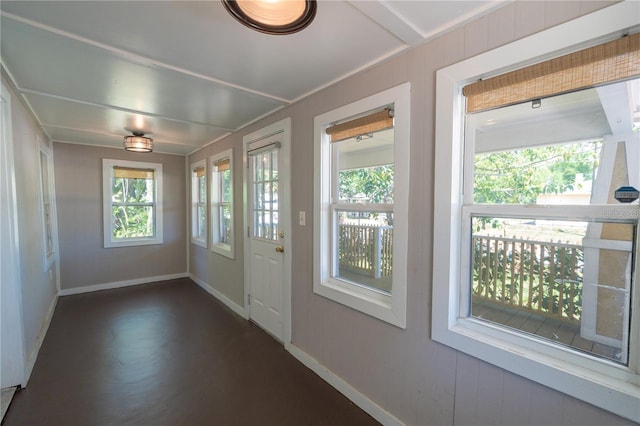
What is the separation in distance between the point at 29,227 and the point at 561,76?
4057mm

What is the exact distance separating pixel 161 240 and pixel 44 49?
151 inches

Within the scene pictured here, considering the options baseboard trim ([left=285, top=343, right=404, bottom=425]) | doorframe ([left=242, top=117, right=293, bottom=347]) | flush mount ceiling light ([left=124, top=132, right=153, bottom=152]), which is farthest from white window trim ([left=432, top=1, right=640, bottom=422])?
flush mount ceiling light ([left=124, top=132, right=153, bottom=152])

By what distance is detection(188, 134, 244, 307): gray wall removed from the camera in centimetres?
351

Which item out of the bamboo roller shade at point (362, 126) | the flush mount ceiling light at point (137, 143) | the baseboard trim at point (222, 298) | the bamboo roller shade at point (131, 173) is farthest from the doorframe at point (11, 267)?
the bamboo roller shade at point (131, 173)

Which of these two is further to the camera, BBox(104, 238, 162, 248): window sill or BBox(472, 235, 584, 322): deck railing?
BBox(104, 238, 162, 248): window sill

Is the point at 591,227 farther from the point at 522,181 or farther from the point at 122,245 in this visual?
the point at 122,245

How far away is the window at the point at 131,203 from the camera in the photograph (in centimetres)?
443

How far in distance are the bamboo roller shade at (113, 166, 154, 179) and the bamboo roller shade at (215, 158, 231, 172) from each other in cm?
160

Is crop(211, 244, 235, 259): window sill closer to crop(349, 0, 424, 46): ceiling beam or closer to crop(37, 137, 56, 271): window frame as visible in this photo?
crop(37, 137, 56, 271): window frame

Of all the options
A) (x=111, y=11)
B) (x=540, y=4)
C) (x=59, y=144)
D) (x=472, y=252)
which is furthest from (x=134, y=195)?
(x=540, y=4)

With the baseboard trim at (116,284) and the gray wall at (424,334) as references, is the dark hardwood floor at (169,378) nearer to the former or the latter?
the gray wall at (424,334)

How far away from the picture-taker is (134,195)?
4.69 meters

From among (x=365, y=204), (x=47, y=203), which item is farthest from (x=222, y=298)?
(x=365, y=204)

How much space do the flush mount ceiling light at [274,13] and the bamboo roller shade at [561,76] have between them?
0.91 m
